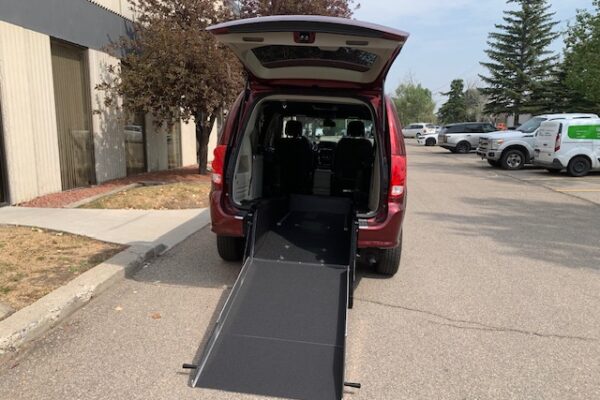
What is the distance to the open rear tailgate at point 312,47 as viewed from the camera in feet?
11.6

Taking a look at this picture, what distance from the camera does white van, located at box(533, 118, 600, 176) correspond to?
14.8 meters

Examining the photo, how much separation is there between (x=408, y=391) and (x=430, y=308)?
1.44 meters

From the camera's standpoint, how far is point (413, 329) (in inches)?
154

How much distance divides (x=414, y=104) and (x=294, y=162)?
75646 mm

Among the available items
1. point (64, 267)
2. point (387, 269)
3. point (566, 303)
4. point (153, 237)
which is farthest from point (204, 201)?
point (566, 303)

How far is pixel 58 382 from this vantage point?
120 inches

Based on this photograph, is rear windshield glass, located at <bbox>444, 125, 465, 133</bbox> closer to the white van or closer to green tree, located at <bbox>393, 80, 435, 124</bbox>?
the white van

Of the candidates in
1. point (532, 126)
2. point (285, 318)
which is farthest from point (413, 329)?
point (532, 126)

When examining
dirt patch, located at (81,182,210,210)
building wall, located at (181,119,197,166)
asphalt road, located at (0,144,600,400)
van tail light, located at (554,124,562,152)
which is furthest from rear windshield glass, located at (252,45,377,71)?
van tail light, located at (554,124,562,152)

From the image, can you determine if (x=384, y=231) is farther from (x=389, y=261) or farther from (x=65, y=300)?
(x=65, y=300)

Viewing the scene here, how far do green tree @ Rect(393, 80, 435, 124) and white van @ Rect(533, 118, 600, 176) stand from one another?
210ft

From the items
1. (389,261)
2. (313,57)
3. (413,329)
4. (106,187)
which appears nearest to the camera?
(413,329)

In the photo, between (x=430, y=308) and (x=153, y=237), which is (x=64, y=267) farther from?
(x=430, y=308)

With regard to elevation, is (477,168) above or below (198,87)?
below
